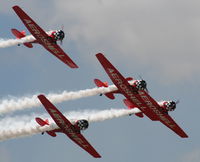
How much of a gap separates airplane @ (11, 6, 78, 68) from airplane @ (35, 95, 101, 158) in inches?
467

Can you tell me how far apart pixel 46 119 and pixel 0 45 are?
51.6 feet

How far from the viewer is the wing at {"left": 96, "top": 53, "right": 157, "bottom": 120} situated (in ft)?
332

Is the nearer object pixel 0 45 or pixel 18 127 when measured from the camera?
pixel 18 127

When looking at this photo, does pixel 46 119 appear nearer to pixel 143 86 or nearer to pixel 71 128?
pixel 71 128

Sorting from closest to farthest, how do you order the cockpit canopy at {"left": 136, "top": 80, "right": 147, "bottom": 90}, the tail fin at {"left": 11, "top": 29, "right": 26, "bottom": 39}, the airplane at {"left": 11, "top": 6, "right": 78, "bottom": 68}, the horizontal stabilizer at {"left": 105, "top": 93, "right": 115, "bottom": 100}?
the cockpit canopy at {"left": 136, "top": 80, "right": 147, "bottom": 90}
the horizontal stabilizer at {"left": 105, "top": 93, "right": 115, "bottom": 100}
the airplane at {"left": 11, "top": 6, "right": 78, "bottom": 68}
the tail fin at {"left": 11, "top": 29, "right": 26, "bottom": 39}

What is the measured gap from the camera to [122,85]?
102m

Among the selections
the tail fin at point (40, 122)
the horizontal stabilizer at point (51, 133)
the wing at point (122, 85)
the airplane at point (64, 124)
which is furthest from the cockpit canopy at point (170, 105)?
the tail fin at point (40, 122)

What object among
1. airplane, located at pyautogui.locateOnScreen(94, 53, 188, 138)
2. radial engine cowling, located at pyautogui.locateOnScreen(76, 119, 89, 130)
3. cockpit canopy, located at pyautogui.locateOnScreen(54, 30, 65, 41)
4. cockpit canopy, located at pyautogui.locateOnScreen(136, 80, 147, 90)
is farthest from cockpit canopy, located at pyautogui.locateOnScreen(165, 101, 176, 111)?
cockpit canopy, located at pyautogui.locateOnScreen(54, 30, 65, 41)

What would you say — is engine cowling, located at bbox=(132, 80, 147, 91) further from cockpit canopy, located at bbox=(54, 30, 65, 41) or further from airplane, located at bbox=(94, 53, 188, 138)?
cockpit canopy, located at bbox=(54, 30, 65, 41)

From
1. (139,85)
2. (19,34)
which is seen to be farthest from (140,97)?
(19,34)

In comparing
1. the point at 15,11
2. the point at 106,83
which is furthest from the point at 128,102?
the point at 15,11

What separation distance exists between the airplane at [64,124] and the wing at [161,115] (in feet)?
29.0

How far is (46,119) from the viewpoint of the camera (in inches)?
3925

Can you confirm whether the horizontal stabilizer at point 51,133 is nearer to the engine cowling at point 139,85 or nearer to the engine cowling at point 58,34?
the engine cowling at point 139,85
